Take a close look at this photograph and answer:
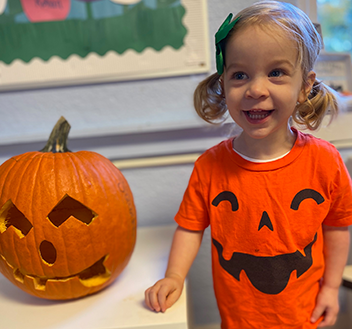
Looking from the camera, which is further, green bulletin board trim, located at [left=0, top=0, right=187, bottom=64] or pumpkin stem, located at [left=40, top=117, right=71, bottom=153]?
green bulletin board trim, located at [left=0, top=0, right=187, bottom=64]

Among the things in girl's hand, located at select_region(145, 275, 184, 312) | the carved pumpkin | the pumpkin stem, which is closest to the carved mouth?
the carved pumpkin

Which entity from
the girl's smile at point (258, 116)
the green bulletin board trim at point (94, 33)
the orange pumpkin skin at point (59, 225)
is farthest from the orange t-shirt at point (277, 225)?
the green bulletin board trim at point (94, 33)

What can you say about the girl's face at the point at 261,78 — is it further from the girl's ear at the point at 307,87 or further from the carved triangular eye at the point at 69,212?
the carved triangular eye at the point at 69,212

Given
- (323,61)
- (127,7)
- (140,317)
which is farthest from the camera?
(323,61)

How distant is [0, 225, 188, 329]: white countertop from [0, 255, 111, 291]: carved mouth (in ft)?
0.11

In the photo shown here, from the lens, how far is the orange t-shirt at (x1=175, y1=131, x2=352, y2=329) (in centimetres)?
59

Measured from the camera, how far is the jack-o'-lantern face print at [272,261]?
594 millimetres

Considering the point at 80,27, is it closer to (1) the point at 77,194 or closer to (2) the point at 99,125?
(2) the point at 99,125

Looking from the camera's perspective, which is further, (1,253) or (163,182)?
(163,182)

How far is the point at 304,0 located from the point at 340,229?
612 millimetres

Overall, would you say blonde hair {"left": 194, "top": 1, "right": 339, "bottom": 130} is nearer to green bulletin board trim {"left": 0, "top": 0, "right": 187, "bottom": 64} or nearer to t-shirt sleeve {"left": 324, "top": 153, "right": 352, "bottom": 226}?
t-shirt sleeve {"left": 324, "top": 153, "right": 352, "bottom": 226}

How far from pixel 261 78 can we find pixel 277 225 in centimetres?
28

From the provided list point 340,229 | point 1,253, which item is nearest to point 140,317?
point 1,253

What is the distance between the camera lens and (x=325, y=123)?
689 mm
